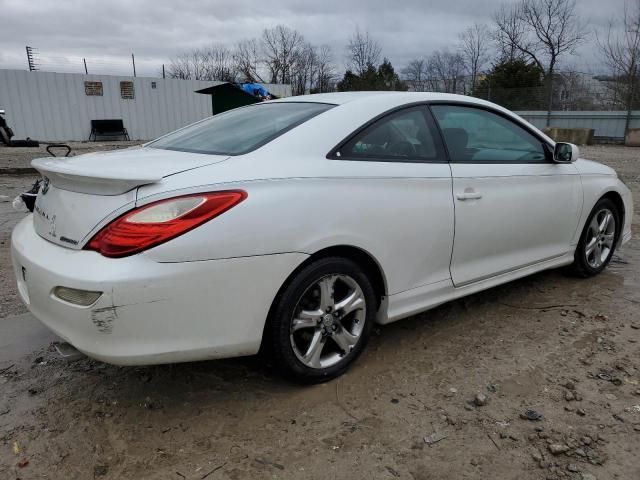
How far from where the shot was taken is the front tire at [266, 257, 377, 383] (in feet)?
8.12

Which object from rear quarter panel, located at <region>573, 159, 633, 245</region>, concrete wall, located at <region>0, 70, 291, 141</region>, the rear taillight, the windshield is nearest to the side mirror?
rear quarter panel, located at <region>573, 159, 633, 245</region>

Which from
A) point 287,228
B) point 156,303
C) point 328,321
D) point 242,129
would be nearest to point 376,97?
point 242,129

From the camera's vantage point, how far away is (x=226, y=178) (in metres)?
2.29

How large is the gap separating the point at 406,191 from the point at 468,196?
1.68 ft

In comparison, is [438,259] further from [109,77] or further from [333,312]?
[109,77]

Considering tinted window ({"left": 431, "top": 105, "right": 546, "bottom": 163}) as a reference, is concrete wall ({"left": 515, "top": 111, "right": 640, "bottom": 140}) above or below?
below

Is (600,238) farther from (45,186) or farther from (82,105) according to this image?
(82,105)

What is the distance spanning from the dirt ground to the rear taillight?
2.90 ft

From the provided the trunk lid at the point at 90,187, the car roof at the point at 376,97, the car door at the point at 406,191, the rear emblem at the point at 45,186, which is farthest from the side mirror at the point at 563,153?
the rear emblem at the point at 45,186

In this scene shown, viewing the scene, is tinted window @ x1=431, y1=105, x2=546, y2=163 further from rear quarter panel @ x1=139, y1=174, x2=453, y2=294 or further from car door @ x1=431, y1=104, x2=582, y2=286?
rear quarter panel @ x1=139, y1=174, x2=453, y2=294

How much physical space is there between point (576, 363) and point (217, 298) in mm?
2094

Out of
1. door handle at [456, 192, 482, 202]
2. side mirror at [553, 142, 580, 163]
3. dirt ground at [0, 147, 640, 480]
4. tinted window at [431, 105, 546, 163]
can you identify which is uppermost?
tinted window at [431, 105, 546, 163]

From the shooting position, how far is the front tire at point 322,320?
2.47 meters

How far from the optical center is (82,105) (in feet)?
66.9
